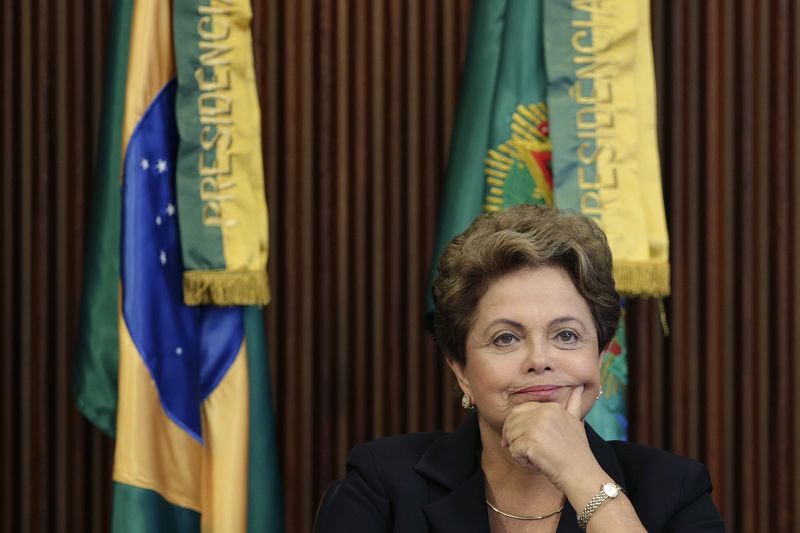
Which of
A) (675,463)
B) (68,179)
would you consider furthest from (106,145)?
(675,463)

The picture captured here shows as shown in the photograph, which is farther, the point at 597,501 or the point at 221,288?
the point at 221,288

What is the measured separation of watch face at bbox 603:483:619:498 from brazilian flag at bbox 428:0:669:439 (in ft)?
4.15

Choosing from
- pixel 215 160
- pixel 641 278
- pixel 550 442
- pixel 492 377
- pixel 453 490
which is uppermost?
pixel 215 160

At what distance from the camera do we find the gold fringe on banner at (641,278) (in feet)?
10.2

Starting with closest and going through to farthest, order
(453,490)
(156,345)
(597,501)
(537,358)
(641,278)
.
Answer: (597,501) → (537,358) → (453,490) → (641,278) → (156,345)

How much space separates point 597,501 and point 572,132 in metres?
1.57

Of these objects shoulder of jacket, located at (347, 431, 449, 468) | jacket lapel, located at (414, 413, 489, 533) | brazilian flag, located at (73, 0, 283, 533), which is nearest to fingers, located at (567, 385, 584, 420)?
jacket lapel, located at (414, 413, 489, 533)

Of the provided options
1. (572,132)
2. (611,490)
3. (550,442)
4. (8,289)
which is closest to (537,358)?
(550,442)

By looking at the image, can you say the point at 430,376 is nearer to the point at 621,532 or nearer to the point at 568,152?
the point at 568,152

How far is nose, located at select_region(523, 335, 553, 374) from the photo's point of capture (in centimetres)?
198

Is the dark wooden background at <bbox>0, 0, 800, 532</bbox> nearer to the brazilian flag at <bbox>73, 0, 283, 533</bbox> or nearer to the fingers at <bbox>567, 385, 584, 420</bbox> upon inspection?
the brazilian flag at <bbox>73, 0, 283, 533</bbox>

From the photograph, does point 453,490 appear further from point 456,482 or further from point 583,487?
point 583,487

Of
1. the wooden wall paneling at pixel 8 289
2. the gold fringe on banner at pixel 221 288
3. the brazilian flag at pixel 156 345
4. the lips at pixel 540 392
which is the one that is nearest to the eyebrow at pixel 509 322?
the lips at pixel 540 392

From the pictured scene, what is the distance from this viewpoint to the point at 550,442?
1.91 metres
